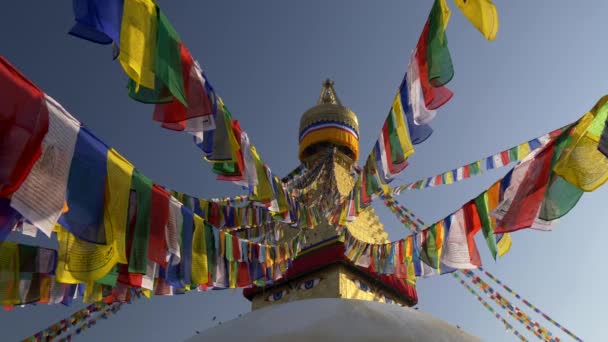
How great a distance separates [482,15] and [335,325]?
2830 millimetres

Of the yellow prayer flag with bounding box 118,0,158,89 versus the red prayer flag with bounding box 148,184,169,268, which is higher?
the yellow prayer flag with bounding box 118,0,158,89

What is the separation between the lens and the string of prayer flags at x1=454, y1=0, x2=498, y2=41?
3244 mm

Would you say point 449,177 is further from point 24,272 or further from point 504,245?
point 24,272

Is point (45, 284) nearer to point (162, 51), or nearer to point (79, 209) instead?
point (79, 209)

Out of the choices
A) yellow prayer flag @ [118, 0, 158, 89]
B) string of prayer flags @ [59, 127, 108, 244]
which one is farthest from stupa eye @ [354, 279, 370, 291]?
yellow prayer flag @ [118, 0, 158, 89]

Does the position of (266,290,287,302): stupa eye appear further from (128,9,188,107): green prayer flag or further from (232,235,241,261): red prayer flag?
(128,9,188,107): green prayer flag

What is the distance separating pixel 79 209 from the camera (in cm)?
291

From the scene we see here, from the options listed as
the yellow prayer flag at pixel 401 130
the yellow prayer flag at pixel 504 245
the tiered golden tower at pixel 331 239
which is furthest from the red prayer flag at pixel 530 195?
the tiered golden tower at pixel 331 239

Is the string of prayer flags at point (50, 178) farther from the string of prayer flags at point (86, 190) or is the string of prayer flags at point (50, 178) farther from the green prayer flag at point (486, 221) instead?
the green prayer flag at point (486, 221)

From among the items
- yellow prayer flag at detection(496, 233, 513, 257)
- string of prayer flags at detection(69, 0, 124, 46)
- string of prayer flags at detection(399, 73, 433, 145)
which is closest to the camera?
string of prayer flags at detection(69, 0, 124, 46)

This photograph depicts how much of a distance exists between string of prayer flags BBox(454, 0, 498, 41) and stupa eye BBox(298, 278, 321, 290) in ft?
24.8

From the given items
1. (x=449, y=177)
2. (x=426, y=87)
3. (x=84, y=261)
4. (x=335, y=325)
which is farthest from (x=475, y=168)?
(x=84, y=261)

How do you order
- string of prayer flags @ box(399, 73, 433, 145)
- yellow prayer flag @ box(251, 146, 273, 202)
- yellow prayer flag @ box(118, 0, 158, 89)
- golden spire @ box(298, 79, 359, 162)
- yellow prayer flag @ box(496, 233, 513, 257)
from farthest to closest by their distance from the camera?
golden spire @ box(298, 79, 359, 162), yellow prayer flag @ box(251, 146, 273, 202), yellow prayer flag @ box(496, 233, 513, 257), string of prayer flags @ box(399, 73, 433, 145), yellow prayer flag @ box(118, 0, 158, 89)

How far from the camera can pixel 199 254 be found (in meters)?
4.45
